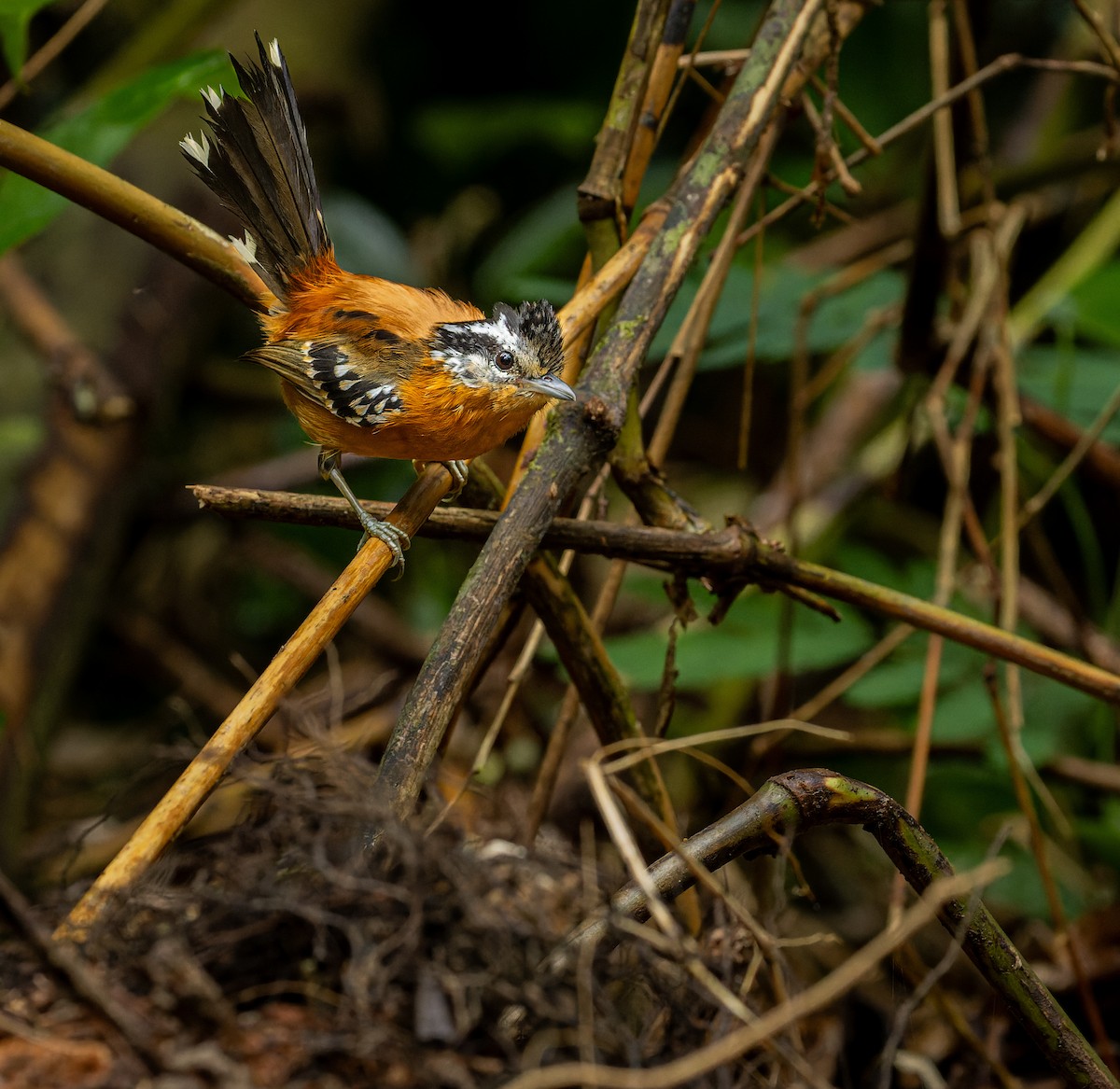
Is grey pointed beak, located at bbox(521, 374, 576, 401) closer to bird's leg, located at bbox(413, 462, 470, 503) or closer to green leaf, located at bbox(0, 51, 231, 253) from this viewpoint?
bird's leg, located at bbox(413, 462, 470, 503)

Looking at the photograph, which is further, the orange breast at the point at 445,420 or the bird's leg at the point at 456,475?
the orange breast at the point at 445,420

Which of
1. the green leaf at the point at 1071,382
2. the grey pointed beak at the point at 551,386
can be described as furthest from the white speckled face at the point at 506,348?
the green leaf at the point at 1071,382

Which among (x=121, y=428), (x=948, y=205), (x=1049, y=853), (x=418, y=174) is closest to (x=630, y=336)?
(x=948, y=205)

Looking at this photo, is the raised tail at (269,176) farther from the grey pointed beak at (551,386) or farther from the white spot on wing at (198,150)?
the grey pointed beak at (551,386)

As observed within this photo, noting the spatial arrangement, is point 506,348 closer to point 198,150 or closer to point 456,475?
point 456,475

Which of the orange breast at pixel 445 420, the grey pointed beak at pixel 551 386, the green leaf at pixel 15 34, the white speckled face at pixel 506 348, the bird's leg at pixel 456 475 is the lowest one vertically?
the bird's leg at pixel 456 475

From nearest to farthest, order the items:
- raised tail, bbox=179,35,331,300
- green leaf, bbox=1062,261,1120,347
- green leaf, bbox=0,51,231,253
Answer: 1. green leaf, bbox=0,51,231,253
2. raised tail, bbox=179,35,331,300
3. green leaf, bbox=1062,261,1120,347

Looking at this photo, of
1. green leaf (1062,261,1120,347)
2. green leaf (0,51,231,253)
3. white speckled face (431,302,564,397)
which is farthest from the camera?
green leaf (1062,261,1120,347)

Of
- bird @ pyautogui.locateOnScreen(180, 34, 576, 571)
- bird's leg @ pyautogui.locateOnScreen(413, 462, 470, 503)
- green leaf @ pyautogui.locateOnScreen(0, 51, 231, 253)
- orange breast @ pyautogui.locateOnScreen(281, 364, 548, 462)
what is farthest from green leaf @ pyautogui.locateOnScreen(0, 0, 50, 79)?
bird's leg @ pyautogui.locateOnScreen(413, 462, 470, 503)

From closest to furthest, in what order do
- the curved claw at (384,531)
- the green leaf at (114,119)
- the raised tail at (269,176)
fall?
the curved claw at (384,531) < the green leaf at (114,119) < the raised tail at (269,176)
